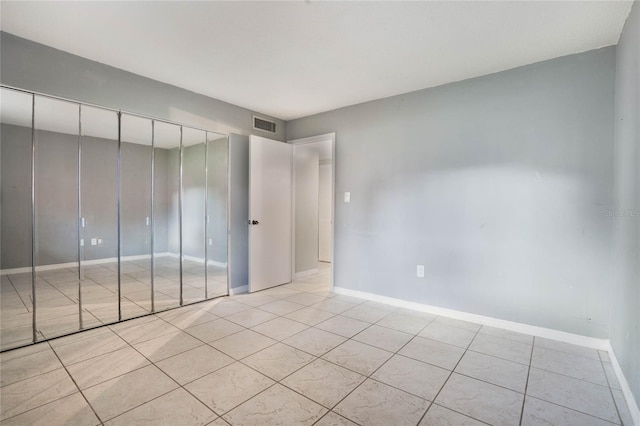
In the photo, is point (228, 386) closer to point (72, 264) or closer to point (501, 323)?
point (72, 264)

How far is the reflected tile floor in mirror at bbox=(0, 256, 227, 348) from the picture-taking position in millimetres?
2637

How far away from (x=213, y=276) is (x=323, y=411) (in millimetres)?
2639

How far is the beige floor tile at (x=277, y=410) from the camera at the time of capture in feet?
5.32

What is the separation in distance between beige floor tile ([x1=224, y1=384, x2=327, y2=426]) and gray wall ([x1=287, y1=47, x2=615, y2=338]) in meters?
2.08

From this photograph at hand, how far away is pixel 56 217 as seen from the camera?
282 centimetres

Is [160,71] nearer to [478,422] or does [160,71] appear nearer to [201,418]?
[201,418]

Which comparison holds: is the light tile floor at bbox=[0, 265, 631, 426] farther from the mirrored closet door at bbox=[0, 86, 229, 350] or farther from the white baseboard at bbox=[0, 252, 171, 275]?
the white baseboard at bbox=[0, 252, 171, 275]

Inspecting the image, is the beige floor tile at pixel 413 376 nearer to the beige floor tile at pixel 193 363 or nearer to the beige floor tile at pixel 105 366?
the beige floor tile at pixel 193 363

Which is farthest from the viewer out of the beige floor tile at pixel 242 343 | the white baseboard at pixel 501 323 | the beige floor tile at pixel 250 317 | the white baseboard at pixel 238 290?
the white baseboard at pixel 238 290

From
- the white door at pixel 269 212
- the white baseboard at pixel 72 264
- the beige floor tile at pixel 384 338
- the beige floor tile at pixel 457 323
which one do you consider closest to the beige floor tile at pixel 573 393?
the beige floor tile at pixel 457 323

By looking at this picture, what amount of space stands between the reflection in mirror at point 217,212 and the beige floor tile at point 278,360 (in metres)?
1.74

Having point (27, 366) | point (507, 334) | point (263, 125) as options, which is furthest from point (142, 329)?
point (507, 334)

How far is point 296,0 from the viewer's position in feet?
6.29

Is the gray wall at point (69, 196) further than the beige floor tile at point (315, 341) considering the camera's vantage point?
Yes
